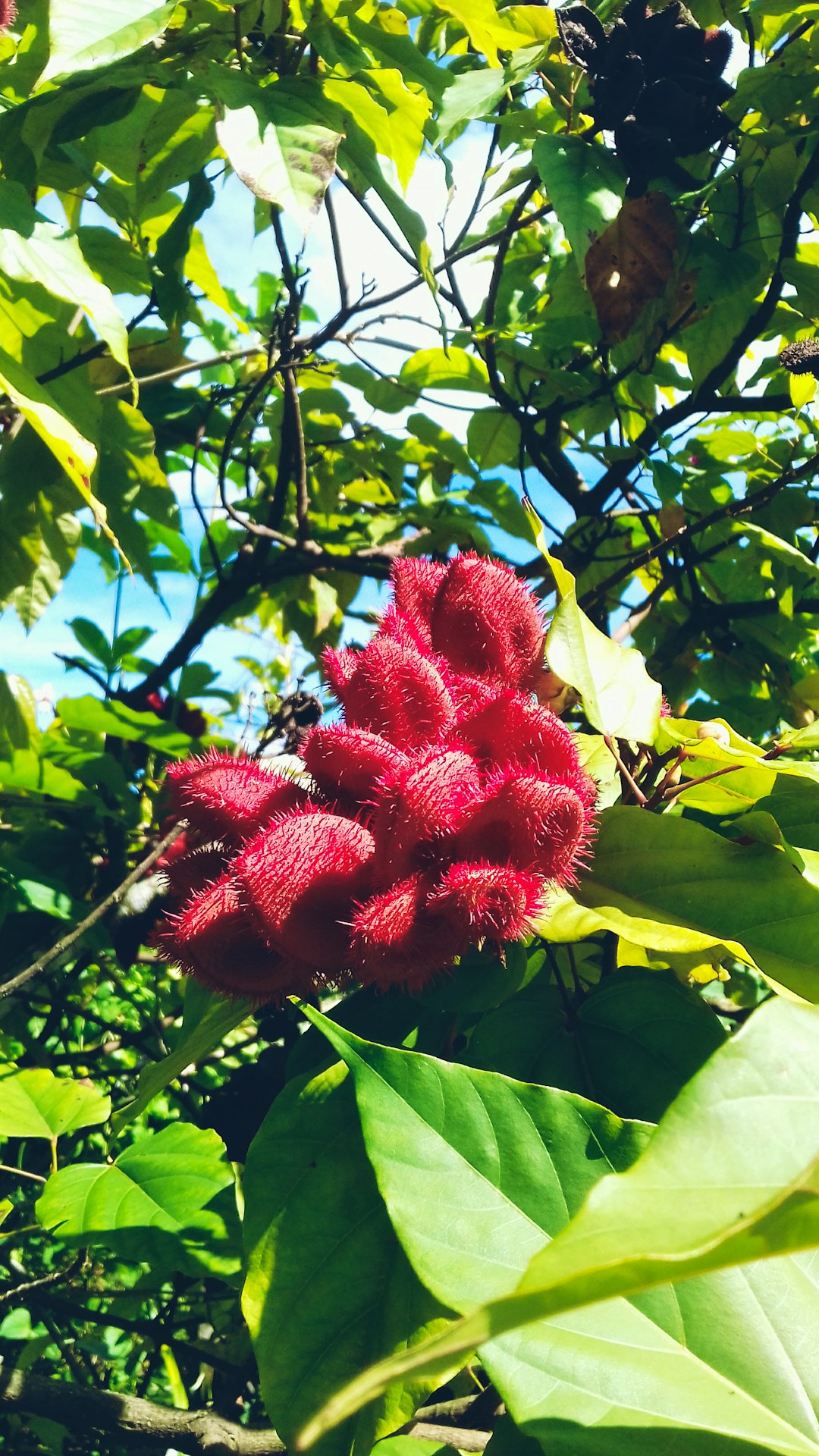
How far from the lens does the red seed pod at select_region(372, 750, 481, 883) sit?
74 cm

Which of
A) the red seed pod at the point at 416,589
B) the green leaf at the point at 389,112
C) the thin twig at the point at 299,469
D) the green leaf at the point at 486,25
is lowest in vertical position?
the red seed pod at the point at 416,589

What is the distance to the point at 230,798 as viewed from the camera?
0.85m

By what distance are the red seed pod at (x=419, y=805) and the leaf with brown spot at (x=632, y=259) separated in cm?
97

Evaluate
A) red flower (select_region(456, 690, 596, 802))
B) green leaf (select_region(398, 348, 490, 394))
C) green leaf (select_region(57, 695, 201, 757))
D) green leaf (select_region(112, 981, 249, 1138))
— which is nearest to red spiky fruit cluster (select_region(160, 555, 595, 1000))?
red flower (select_region(456, 690, 596, 802))

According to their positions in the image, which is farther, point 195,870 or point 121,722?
point 121,722

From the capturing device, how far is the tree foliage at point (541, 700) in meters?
0.56

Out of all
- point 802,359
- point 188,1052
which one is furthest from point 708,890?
point 802,359

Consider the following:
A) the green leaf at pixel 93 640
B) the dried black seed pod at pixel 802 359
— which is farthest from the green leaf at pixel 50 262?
the green leaf at pixel 93 640

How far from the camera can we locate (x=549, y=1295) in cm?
31

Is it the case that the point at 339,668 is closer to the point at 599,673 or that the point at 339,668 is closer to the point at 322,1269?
the point at 599,673

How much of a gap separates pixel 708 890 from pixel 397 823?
27cm

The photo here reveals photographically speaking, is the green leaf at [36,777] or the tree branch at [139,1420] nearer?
the tree branch at [139,1420]

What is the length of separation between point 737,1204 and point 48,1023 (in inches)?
64.4

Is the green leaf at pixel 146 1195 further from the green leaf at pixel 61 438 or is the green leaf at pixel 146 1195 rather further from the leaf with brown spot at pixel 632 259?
the leaf with brown spot at pixel 632 259
